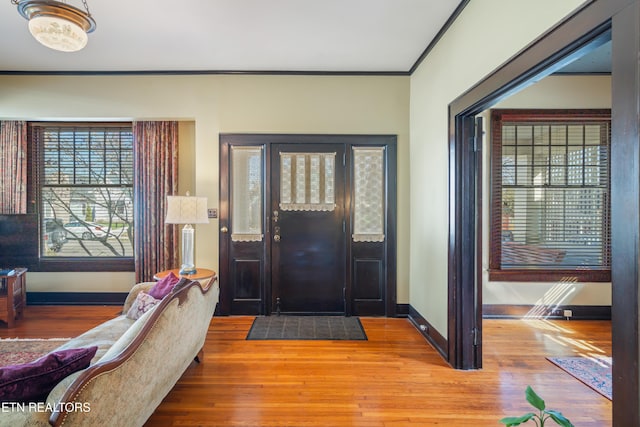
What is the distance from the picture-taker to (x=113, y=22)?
2.86 metres

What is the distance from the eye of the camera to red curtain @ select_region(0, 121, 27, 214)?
13.4 feet

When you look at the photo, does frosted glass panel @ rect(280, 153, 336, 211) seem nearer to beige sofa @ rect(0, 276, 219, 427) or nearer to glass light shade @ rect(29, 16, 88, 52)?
beige sofa @ rect(0, 276, 219, 427)

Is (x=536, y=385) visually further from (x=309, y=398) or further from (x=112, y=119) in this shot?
(x=112, y=119)

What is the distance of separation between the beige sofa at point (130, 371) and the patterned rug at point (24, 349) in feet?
3.30

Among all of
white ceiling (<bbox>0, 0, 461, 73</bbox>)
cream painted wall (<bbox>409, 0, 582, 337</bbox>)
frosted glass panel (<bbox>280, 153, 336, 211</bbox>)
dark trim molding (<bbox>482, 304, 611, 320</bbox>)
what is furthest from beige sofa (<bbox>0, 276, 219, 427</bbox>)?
dark trim molding (<bbox>482, 304, 611, 320</bbox>)

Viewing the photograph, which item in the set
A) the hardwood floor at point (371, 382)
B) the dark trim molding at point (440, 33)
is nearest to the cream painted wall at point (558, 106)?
the hardwood floor at point (371, 382)

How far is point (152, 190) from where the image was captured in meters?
4.18

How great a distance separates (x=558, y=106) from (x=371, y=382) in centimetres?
385

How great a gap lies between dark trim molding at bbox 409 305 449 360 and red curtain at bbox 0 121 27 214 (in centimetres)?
508

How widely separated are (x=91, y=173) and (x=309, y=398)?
4.10 meters

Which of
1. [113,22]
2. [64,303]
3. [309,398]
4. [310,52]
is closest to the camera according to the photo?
[309,398]

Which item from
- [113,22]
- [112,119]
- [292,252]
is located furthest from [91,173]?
[292,252]

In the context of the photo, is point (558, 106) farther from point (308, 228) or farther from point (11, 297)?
point (11, 297)

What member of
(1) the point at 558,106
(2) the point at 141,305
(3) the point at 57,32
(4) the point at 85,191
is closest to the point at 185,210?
(2) the point at 141,305
